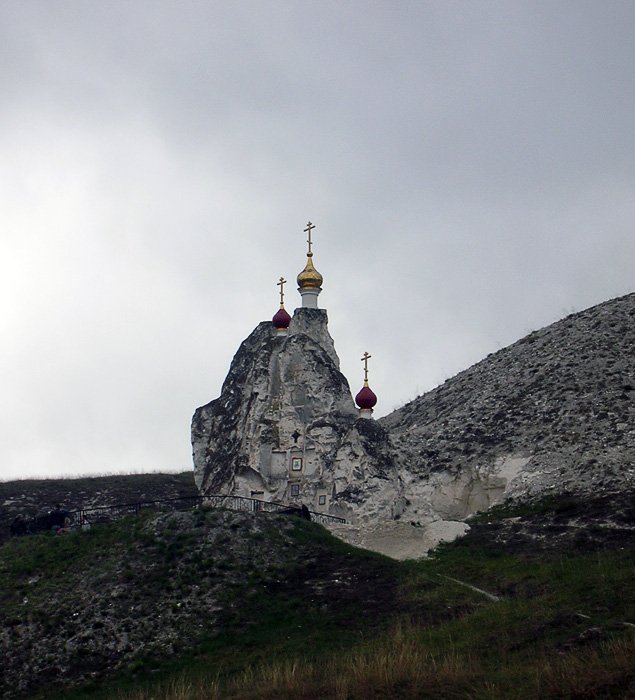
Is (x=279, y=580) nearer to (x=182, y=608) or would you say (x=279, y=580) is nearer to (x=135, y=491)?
(x=182, y=608)

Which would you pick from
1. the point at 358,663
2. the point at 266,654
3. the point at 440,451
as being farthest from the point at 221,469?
the point at 358,663

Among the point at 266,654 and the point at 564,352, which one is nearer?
the point at 266,654

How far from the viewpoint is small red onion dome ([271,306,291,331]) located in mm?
44406

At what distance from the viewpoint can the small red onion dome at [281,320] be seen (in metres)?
44.4

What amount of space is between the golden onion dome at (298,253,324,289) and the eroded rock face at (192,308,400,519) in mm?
858

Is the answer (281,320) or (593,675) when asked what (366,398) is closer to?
(281,320)

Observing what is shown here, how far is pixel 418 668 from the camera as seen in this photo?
24188 mm

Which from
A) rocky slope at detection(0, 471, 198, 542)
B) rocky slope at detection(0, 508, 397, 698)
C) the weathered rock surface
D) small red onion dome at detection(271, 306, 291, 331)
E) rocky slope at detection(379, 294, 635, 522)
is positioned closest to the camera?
rocky slope at detection(0, 508, 397, 698)

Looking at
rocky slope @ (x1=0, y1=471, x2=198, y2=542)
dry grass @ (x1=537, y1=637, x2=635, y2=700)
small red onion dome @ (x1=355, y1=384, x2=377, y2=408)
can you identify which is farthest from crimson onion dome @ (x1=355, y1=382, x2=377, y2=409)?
dry grass @ (x1=537, y1=637, x2=635, y2=700)

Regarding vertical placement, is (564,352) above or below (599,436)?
above

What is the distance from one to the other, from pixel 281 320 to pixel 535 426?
9.09m

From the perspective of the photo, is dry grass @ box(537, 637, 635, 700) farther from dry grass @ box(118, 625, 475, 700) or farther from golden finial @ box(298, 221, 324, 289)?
golden finial @ box(298, 221, 324, 289)

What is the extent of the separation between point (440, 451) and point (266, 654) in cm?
1734

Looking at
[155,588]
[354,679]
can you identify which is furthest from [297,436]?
[354,679]
